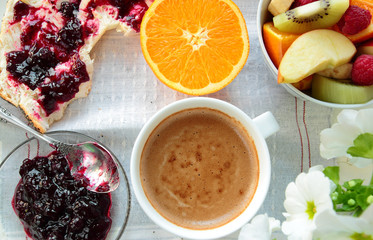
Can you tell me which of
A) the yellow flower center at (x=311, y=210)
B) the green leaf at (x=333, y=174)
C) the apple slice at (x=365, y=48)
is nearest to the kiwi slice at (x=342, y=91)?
the apple slice at (x=365, y=48)

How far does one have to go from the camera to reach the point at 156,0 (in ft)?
4.88

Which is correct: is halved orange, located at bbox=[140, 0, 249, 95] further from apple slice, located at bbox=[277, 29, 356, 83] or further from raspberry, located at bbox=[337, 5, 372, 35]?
raspberry, located at bbox=[337, 5, 372, 35]

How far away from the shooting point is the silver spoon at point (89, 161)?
59.8 inches

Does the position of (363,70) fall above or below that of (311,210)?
above

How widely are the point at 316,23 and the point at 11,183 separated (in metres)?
1.25

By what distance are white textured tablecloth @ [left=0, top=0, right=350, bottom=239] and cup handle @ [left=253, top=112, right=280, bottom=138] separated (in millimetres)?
253

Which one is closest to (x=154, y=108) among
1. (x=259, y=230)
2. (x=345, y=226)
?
(x=259, y=230)

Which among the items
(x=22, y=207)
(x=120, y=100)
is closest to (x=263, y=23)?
(x=120, y=100)

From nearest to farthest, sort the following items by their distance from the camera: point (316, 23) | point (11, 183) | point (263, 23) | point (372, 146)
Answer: point (372, 146) → point (316, 23) → point (263, 23) → point (11, 183)

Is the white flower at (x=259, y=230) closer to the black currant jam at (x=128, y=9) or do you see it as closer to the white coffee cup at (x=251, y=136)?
the white coffee cup at (x=251, y=136)

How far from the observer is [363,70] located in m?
1.29

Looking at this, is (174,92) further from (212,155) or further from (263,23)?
(263,23)

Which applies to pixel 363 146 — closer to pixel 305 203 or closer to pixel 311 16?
pixel 305 203

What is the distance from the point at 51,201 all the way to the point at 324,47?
3.48 ft
